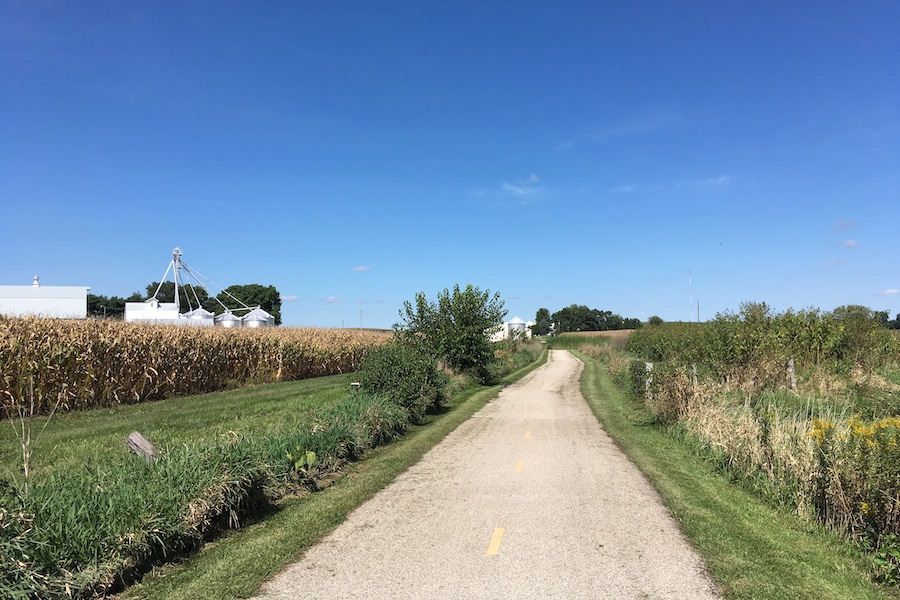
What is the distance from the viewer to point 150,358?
63.9 ft

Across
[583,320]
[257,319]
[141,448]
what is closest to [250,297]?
[257,319]

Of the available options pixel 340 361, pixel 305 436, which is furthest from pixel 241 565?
Answer: pixel 340 361

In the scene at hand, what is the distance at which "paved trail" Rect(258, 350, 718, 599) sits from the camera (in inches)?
206

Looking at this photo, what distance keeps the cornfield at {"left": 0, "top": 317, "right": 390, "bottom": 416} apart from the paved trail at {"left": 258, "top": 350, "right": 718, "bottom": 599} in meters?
6.57

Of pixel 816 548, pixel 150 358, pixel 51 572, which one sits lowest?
pixel 816 548

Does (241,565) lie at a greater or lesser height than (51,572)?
lesser

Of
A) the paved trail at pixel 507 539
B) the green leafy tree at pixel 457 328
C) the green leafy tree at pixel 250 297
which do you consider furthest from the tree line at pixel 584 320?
the paved trail at pixel 507 539

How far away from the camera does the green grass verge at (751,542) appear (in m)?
5.48

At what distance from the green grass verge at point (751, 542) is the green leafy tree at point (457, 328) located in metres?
17.1

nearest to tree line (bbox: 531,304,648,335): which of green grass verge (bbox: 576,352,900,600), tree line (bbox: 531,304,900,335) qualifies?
tree line (bbox: 531,304,900,335)

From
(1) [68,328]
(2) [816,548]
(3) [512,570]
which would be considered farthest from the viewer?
(1) [68,328]

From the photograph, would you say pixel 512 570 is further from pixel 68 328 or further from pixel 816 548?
pixel 68 328

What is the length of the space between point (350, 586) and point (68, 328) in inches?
630

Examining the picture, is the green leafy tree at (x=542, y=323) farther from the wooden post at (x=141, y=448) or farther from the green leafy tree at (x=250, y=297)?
the wooden post at (x=141, y=448)
